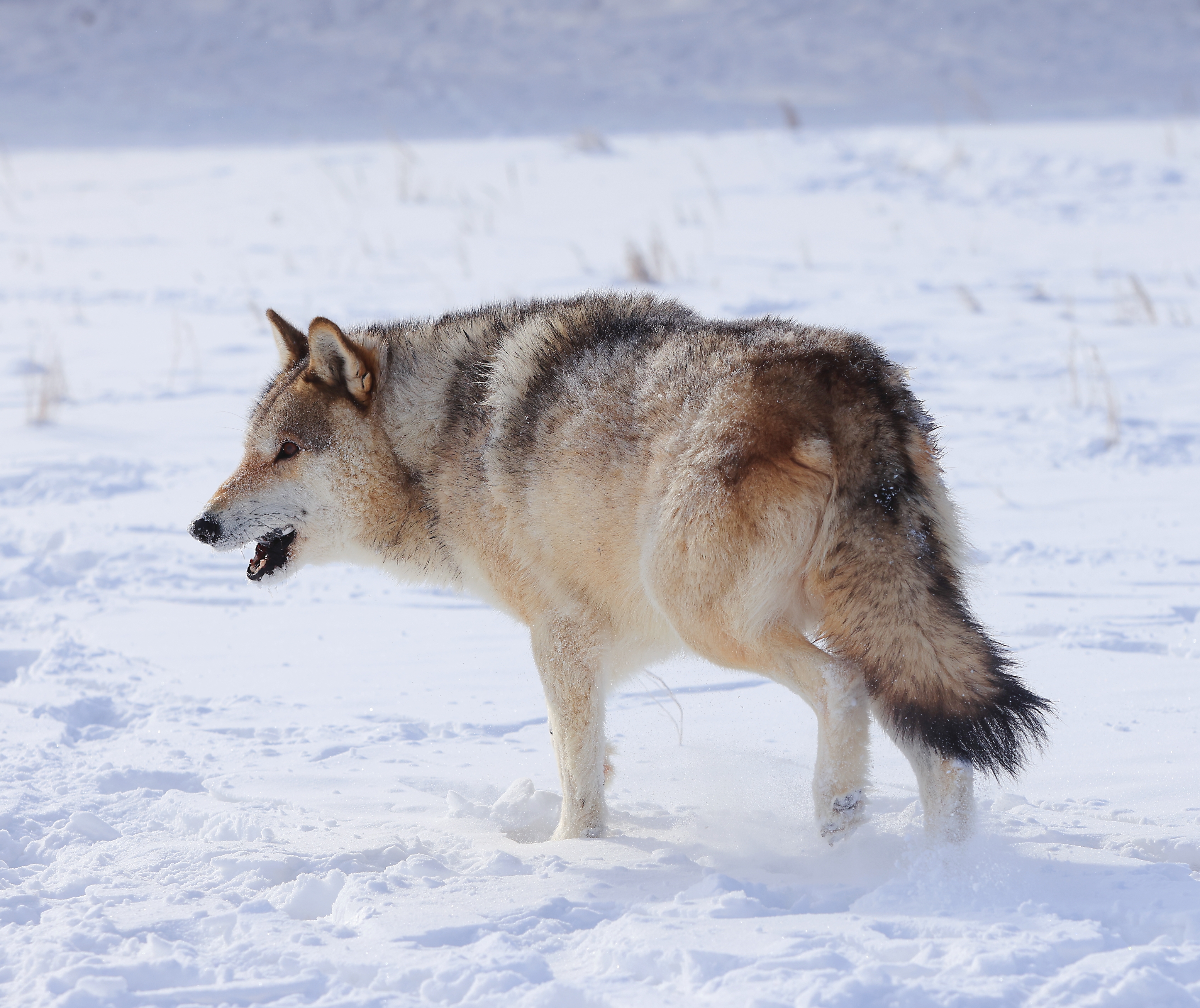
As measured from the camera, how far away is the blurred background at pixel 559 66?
19734 millimetres

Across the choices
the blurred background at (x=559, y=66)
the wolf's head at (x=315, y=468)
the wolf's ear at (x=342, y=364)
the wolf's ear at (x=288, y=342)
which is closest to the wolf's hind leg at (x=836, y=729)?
the wolf's head at (x=315, y=468)

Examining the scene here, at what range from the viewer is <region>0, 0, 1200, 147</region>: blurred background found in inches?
777

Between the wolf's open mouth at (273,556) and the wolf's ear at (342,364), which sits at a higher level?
the wolf's ear at (342,364)

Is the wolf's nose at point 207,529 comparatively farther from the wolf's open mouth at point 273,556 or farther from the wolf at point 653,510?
the wolf's open mouth at point 273,556

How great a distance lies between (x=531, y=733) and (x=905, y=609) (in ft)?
6.11

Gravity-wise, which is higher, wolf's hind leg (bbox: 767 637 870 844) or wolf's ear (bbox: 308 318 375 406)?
wolf's ear (bbox: 308 318 375 406)

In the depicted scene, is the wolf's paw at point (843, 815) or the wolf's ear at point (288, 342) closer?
the wolf's paw at point (843, 815)

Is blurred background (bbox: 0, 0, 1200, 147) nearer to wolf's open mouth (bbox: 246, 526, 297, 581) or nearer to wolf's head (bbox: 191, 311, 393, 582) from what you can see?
wolf's head (bbox: 191, 311, 393, 582)

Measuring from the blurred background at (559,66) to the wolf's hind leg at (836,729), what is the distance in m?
16.2

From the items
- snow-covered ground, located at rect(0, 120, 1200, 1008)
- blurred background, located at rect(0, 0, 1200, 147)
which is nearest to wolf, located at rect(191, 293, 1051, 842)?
snow-covered ground, located at rect(0, 120, 1200, 1008)

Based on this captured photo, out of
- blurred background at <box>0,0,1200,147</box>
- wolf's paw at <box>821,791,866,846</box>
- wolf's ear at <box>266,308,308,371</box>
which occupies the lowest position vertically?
wolf's paw at <box>821,791,866,846</box>

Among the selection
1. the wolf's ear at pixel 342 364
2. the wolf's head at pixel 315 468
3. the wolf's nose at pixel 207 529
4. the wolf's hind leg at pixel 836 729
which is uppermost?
the wolf's ear at pixel 342 364

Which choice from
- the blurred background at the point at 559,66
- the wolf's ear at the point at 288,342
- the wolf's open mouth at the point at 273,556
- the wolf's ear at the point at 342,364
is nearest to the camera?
the wolf's ear at the point at 342,364

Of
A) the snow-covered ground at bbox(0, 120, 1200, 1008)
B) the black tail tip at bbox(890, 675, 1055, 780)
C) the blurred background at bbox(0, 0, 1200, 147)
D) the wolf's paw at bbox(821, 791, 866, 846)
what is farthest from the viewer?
the blurred background at bbox(0, 0, 1200, 147)
